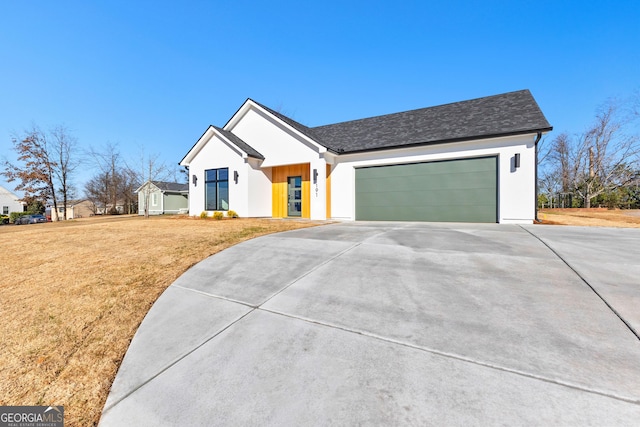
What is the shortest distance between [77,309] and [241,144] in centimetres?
1088

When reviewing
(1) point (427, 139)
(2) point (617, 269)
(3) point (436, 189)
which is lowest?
(2) point (617, 269)

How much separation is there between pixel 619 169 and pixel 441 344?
34.4m

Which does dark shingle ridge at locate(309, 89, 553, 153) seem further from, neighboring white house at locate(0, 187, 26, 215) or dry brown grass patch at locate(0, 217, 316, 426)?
neighboring white house at locate(0, 187, 26, 215)

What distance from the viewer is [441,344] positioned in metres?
2.18

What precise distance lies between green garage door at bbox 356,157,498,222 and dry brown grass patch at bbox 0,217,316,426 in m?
6.79

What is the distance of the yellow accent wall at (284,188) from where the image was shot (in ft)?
41.4

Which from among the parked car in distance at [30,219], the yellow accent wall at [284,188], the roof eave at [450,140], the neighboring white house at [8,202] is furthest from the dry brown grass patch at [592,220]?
the neighboring white house at [8,202]

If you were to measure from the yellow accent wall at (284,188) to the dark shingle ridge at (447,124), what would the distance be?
1.92m

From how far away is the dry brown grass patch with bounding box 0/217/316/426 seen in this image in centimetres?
211

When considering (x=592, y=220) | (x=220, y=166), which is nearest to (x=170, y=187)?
(x=220, y=166)

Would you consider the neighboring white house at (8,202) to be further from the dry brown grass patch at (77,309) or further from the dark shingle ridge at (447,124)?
the dark shingle ridge at (447,124)

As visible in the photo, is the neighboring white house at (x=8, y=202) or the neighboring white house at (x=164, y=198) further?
the neighboring white house at (x=8, y=202)

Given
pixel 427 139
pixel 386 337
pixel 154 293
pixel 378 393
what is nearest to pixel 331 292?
pixel 386 337

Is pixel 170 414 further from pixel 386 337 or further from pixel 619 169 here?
pixel 619 169
